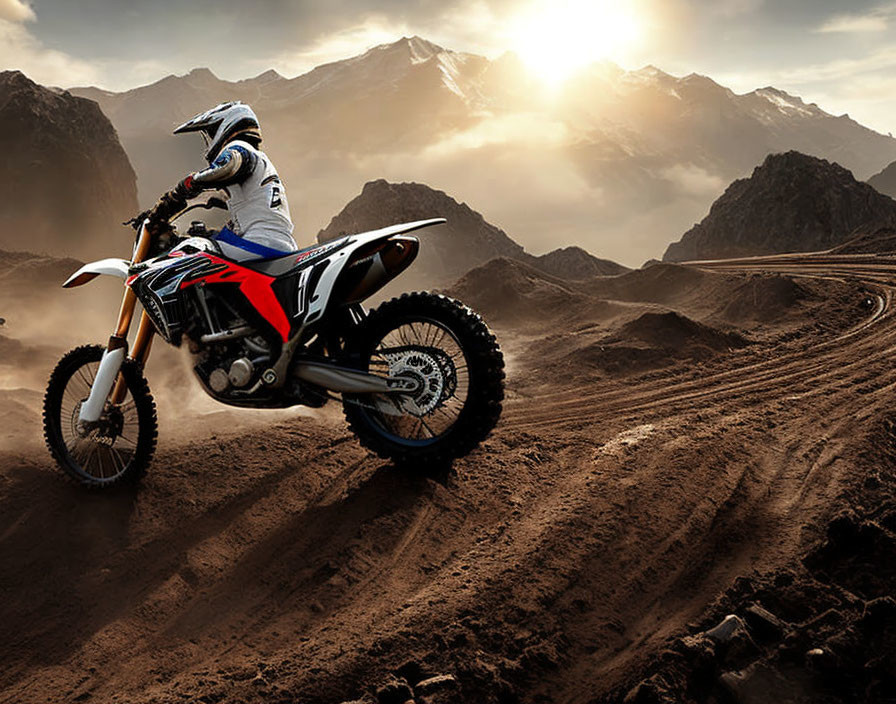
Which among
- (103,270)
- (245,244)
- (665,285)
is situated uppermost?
(665,285)

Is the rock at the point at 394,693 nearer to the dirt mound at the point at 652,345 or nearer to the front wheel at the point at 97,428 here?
the front wheel at the point at 97,428

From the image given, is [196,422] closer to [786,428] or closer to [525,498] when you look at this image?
[525,498]

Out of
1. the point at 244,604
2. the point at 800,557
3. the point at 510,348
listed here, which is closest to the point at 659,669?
the point at 800,557

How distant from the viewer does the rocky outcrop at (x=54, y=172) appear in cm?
4253

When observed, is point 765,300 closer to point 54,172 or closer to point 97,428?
point 97,428

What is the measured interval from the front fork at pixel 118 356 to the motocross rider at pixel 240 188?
29cm

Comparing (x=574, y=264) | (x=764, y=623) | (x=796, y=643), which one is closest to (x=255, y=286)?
(x=764, y=623)

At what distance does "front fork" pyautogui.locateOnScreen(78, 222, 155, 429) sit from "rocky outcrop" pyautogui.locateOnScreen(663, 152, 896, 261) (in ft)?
154

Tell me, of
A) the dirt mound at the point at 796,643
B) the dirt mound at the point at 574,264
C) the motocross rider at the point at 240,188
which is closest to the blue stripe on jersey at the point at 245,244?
the motocross rider at the point at 240,188

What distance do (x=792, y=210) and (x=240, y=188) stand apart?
54892mm

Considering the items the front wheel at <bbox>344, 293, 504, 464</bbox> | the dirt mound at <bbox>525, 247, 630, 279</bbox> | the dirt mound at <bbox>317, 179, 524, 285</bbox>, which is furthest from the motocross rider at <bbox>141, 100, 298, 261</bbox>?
the dirt mound at <bbox>317, 179, 524, 285</bbox>

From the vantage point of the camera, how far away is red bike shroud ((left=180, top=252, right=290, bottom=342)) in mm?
4910

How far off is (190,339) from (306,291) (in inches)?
42.7

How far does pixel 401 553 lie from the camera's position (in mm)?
4453
